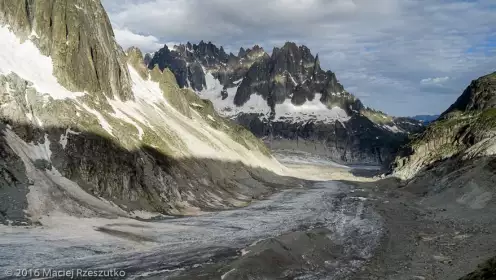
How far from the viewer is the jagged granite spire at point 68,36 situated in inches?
3041

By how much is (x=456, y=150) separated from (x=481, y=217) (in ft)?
159

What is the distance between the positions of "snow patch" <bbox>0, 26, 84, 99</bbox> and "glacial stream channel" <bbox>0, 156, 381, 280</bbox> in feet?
90.1

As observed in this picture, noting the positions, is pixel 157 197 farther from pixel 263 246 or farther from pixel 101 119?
pixel 263 246

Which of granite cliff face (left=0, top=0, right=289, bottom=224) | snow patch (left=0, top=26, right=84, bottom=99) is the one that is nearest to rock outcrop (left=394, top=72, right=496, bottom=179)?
granite cliff face (left=0, top=0, right=289, bottom=224)

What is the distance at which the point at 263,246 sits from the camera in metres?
39.2

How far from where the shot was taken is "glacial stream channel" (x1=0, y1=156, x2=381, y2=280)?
114 feet

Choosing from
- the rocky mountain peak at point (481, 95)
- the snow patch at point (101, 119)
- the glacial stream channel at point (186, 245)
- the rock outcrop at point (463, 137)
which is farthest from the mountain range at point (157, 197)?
the rocky mountain peak at point (481, 95)

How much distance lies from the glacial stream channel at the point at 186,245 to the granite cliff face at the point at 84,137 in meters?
6.04

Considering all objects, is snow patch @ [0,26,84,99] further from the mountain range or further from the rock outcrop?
the rock outcrop

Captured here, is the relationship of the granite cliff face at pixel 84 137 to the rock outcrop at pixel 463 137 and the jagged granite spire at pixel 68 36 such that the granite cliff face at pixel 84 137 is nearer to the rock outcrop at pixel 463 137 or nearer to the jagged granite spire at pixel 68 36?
the jagged granite spire at pixel 68 36

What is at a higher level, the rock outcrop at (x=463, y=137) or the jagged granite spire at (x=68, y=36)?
the jagged granite spire at (x=68, y=36)

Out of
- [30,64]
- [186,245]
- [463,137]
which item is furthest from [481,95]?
[30,64]

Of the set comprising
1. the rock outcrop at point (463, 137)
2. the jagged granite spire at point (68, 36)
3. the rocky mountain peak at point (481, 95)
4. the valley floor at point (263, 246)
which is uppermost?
the jagged granite spire at point (68, 36)

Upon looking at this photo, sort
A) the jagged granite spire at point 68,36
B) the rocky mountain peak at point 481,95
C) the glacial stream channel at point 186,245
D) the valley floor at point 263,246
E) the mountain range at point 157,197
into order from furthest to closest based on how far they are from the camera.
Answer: the rocky mountain peak at point 481,95 < the jagged granite spire at point 68,36 < the mountain range at point 157,197 < the glacial stream channel at point 186,245 < the valley floor at point 263,246
